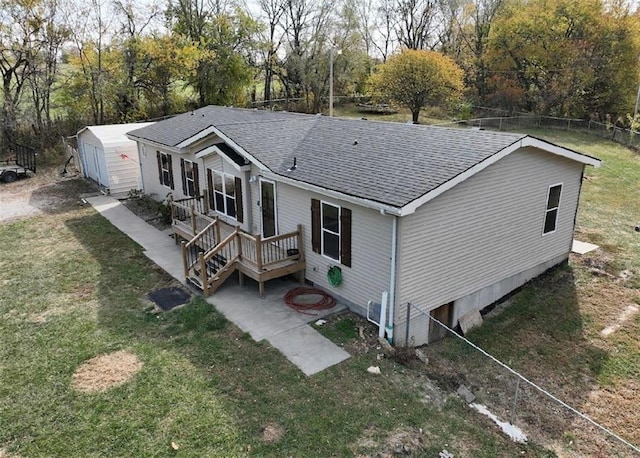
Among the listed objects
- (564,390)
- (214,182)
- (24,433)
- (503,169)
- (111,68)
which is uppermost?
(111,68)

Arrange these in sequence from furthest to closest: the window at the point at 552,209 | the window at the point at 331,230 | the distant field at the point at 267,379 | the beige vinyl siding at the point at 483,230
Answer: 1. the window at the point at 552,209
2. the window at the point at 331,230
3. the beige vinyl siding at the point at 483,230
4. the distant field at the point at 267,379

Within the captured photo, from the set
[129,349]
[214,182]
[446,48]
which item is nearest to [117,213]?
[214,182]

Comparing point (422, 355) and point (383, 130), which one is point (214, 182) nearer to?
point (383, 130)

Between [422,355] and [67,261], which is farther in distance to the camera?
[67,261]

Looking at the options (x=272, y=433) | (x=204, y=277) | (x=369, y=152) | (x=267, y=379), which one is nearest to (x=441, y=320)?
(x=369, y=152)

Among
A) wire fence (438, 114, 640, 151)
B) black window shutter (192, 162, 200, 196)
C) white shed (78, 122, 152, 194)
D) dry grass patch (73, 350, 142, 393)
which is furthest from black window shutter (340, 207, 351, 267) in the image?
wire fence (438, 114, 640, 151)

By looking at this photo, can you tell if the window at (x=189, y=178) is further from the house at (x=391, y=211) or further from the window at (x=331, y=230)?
the window at (x=331, y=230)

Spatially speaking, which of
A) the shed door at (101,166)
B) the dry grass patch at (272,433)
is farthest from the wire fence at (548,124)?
the dry grass patch at (272,433)

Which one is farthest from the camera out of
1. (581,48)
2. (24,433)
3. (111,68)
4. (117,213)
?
(581,48)
